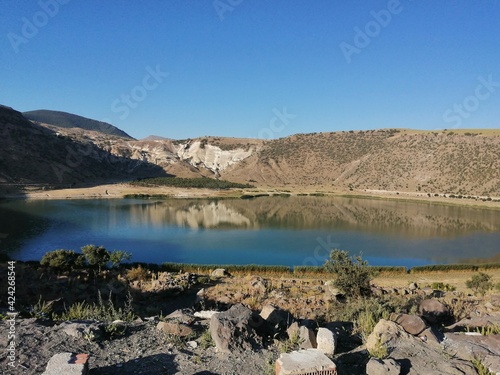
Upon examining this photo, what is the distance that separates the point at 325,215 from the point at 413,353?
53155mm

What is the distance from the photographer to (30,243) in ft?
114

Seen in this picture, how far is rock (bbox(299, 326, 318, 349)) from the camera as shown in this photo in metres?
7.56

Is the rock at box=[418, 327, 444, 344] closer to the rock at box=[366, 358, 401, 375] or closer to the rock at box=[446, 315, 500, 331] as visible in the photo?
the rock at box=[366, 358, 401, 375]

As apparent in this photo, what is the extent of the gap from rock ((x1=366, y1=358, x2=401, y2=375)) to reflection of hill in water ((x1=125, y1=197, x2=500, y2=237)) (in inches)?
1648

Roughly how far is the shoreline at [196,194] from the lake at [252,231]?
597 cm

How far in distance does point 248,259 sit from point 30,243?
20646mm

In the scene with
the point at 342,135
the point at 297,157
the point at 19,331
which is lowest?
the point at 19,331

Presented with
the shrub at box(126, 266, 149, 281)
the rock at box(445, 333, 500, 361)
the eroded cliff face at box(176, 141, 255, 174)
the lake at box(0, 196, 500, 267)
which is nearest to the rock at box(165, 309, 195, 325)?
the rock at box(445, 333, 500, 361)

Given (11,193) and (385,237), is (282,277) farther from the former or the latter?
(11,193)

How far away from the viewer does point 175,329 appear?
26.8 ft

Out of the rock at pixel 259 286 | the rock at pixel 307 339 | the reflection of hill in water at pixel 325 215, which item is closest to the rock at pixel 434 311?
the rock at pixel 307 339

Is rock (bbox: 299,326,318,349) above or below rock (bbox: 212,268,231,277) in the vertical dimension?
above

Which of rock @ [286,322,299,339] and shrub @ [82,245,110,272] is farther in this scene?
shrub @ [82,245,110,272]

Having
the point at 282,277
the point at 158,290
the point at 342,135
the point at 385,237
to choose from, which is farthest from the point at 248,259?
the point at 342,135
